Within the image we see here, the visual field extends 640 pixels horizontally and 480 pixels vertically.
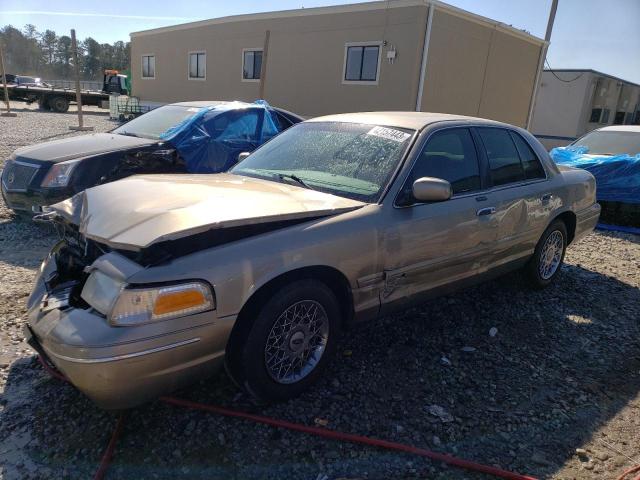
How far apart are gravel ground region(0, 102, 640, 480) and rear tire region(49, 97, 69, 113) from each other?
2848cm

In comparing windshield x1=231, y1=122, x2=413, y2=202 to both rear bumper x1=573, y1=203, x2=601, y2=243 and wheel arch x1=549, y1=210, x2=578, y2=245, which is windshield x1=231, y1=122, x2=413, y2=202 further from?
rear bumper x1=573, y1=203, x2=601, y2=243

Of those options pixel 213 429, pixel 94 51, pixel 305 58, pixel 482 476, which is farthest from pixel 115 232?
pixel 94 51

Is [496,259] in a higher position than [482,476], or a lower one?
higher

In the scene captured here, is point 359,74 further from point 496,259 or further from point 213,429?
point 213,429

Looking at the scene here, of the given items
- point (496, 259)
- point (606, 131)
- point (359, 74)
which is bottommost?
point (496, 259)

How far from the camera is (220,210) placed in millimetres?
2572

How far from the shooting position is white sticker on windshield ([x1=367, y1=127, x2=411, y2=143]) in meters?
3.38

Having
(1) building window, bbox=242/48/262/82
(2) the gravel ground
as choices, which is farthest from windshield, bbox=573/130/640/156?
(1) building window, bbox=242/48/262/82

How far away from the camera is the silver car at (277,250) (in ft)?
7.25

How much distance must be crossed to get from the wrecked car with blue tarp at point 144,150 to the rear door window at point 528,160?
345 cm

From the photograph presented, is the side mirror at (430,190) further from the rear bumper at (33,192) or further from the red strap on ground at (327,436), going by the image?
the rear bumper at (33,192)

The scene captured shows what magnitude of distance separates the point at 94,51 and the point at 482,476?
109 metres

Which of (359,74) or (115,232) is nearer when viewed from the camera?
(115,232)

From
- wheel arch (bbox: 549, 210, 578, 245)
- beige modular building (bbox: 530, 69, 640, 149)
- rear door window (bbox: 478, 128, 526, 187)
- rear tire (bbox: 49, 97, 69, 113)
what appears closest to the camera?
rear door window (bbox: 478, 128, 526, 187)
